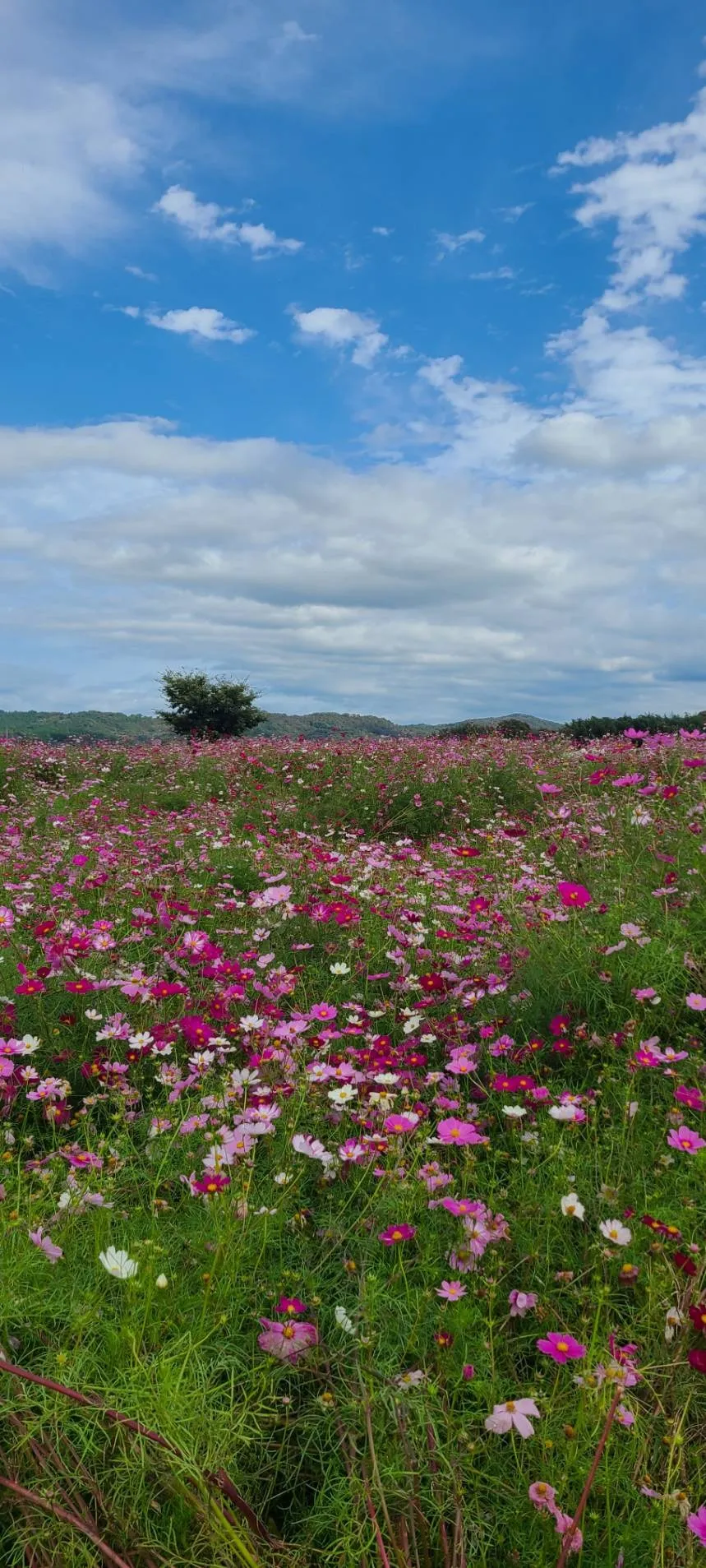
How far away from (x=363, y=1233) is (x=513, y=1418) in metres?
0.64

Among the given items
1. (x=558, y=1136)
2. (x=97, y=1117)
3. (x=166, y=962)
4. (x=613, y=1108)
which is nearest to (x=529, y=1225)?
(x=558, y=1136)

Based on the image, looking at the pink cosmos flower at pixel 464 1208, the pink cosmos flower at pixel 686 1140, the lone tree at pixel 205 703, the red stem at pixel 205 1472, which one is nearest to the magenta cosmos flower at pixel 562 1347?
the pink cosmos flower at pixel 464 1208

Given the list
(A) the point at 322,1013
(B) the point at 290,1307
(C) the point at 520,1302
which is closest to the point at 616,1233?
(C) the point at 520,1302

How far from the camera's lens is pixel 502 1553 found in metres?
1.45

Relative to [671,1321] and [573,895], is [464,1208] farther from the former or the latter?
[573,895]

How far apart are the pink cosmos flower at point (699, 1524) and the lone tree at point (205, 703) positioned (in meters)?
21.6

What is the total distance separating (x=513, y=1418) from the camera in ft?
4.88

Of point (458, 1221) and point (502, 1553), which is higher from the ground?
point (458, 1221)

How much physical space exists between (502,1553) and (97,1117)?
2.04m

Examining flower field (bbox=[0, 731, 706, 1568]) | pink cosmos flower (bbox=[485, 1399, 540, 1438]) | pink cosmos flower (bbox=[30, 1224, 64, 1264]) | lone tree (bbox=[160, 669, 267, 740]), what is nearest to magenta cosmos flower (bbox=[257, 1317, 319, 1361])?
flower field (bbox=[0, 731, 706, 1568])

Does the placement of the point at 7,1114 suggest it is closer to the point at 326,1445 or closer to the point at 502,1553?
the point at 326,1445

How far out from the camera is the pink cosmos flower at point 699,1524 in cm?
133

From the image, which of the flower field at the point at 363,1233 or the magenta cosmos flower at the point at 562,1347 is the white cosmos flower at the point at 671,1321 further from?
the magenta cosmos flower at the point at 562,1347

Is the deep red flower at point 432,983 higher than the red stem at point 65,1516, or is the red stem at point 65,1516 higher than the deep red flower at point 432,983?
the deep red flower at point 432,983
